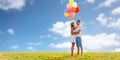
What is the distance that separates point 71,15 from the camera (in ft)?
77.3

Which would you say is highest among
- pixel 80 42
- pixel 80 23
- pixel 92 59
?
pixel 80 23

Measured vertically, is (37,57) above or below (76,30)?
below

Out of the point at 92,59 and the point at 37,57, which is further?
the point at 37,57

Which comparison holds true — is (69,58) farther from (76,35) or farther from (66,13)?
(66,13)

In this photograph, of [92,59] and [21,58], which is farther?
[21,58]

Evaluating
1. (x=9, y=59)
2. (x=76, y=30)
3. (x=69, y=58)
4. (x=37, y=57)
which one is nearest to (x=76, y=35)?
(x=76, y=30)

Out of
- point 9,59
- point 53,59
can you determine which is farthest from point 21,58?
point 53,59

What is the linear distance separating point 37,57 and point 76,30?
4.06 meters

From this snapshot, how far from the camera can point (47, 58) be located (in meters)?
23.7

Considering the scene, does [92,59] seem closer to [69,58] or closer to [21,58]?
[69,58]

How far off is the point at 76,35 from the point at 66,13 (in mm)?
1992

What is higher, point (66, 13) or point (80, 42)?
point (66, 13)

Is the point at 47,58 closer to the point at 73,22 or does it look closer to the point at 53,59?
the point at 53,59

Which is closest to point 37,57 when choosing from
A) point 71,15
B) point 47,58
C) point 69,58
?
point 47,58
